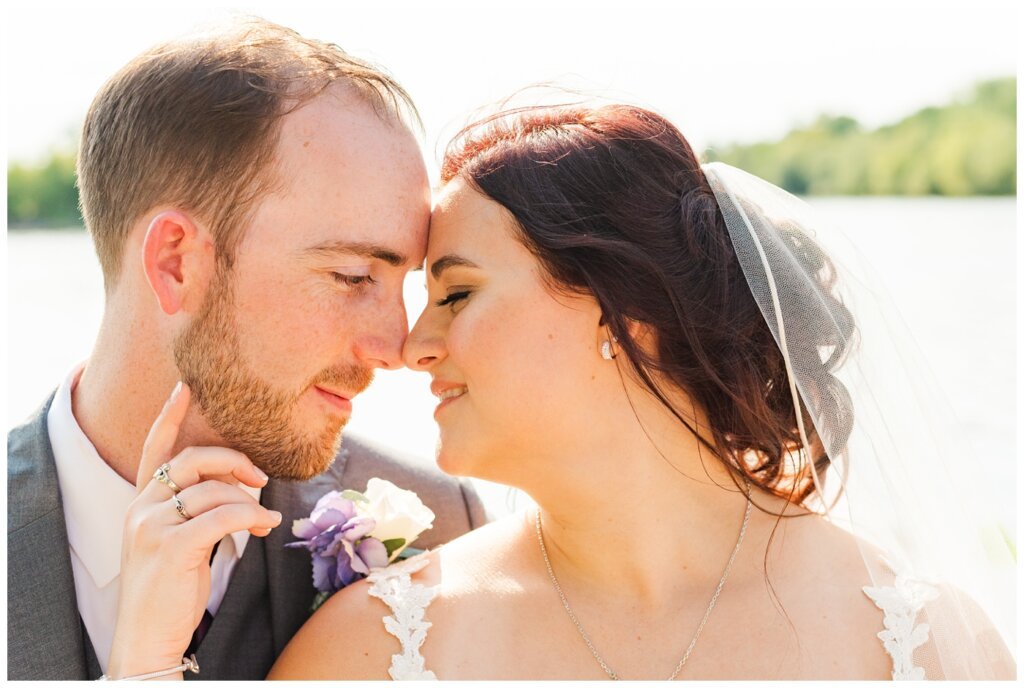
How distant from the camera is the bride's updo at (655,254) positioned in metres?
2.62

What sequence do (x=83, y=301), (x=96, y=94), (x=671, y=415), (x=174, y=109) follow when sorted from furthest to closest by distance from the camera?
1. (x=83, y=301)
2. (x=96, y=94)
3. (x=174, y=109)
4. (x=671, y=415)

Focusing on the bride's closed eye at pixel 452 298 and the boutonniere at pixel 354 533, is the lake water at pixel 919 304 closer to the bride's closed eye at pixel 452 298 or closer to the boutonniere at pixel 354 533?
the boutonniere at pixel 354 533

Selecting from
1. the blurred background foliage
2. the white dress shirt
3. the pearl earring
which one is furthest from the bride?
the blurred background foliage

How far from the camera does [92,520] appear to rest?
287 cm

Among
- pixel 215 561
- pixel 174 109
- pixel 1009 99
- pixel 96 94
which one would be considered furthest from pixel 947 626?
pixel 1009 99

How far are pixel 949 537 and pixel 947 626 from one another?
0.24m

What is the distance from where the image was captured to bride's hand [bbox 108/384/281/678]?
2463 mm

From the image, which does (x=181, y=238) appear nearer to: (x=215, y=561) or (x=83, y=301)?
(x=215, y=561)

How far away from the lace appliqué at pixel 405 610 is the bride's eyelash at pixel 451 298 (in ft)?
2.64

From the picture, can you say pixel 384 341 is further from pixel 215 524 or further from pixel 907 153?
pixel 907 153

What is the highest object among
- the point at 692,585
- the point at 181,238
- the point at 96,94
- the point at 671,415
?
the point at 96,94

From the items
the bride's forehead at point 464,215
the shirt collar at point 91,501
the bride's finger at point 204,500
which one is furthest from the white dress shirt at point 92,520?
the bride's forehead at point 464,215

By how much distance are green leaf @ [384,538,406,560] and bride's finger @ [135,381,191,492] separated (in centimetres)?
72

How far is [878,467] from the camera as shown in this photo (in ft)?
8.85
